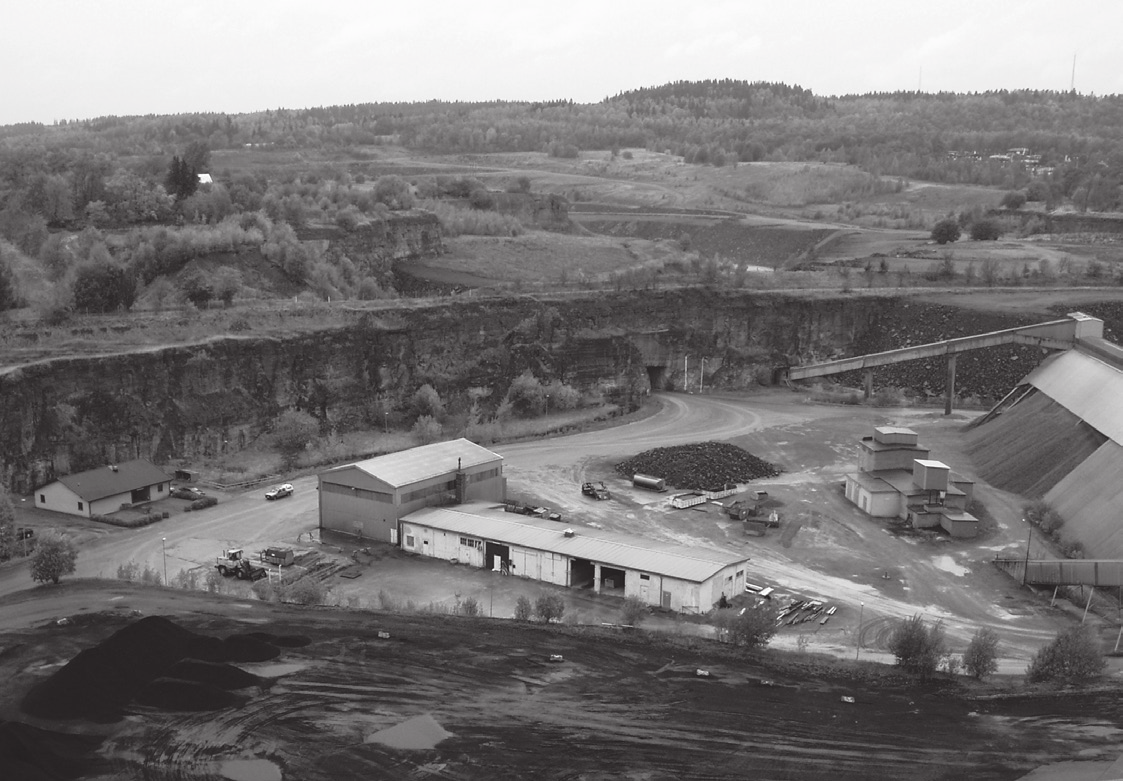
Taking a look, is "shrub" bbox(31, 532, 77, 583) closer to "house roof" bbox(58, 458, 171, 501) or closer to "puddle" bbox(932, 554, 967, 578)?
"house roof" bbox(58, 458, 171, 501)

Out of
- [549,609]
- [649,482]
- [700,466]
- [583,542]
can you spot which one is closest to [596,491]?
[649,482]

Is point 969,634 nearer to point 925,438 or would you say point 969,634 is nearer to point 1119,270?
point 925,438

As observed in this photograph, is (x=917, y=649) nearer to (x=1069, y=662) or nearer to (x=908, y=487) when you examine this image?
(x=1069, y=662)

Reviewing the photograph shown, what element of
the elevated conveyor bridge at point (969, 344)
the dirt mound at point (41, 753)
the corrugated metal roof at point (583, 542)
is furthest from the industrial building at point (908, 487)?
the dirt mound at point (41, 753)

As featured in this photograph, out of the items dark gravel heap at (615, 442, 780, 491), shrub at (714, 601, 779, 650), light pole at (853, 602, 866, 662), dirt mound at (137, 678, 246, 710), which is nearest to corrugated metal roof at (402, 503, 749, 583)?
shrub at (714, 601, 779, 650)

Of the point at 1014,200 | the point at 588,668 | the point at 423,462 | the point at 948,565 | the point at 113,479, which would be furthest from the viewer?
the point at 1014,200

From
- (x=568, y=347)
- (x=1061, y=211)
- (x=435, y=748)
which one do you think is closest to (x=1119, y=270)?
(x=1061, y=211)
